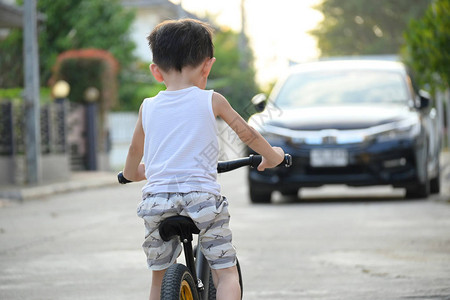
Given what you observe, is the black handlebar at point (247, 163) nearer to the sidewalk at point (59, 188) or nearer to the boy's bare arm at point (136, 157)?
the boy's bare arm at point (136, 157)

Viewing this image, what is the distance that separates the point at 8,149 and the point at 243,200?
6.86 m

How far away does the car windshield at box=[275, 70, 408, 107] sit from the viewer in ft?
40.4

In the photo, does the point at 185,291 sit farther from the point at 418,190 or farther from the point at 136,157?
the point at 418,190

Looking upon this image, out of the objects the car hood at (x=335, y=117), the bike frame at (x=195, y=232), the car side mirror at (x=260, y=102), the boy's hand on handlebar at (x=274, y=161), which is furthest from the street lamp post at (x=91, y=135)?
the boy's hand on handlebar at (x=274, y=161)

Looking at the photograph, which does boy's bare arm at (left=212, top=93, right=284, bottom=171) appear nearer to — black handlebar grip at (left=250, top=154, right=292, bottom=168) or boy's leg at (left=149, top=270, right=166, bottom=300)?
black handlebar grip at (left=250, top=154, right=292, bottom=168)

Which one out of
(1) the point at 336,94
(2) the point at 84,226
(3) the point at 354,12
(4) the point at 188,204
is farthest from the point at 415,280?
(3) the point at 354,12

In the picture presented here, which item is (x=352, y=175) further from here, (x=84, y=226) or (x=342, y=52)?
(x=342, y=52)

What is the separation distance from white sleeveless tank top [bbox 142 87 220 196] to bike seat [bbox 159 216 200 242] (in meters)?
0.12

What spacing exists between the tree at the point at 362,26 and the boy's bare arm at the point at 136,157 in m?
50.4

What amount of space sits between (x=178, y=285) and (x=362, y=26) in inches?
2138

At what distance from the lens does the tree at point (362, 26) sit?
5388 cm

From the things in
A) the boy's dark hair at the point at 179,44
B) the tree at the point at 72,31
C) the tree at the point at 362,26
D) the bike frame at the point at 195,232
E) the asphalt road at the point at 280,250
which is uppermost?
the tree at the point at 362,26

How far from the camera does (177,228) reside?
12.0ft

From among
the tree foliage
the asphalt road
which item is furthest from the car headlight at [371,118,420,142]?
the tree foliage
